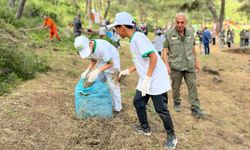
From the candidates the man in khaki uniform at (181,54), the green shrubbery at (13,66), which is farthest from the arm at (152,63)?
the green shrubbery at (13,66)

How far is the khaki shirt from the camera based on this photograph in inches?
242

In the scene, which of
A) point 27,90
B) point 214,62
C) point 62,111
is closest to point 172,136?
point 62,111

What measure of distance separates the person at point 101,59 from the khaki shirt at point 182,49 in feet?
3.86

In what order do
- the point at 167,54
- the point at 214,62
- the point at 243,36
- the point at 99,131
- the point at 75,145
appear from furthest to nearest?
the point at 243,36 → the point at 214,62 → the point at 167,54 → the point at 99,131 → the point at 75,145

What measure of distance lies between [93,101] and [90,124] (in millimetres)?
324

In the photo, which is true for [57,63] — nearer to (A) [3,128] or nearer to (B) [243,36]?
(A) [3,128]

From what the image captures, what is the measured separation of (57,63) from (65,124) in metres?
5.09

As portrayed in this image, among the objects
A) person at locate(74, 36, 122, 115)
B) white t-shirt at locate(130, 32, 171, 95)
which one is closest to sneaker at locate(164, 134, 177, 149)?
white t-shirt at locate(130, 32, 171, 95)

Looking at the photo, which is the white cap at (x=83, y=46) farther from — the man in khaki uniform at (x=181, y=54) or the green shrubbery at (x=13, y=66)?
the green shrubbery at (x=13, y=66)

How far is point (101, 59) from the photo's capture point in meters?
5.32

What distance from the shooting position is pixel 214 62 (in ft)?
54.3

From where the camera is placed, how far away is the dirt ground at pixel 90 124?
15.1ft

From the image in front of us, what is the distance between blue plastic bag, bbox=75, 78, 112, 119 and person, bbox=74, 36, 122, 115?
0.47 feet

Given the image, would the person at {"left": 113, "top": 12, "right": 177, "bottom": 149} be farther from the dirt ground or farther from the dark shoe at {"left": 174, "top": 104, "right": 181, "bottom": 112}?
the dark shoe at {"left": 174, "top": 104, "right": 181, "bottom": 112}
